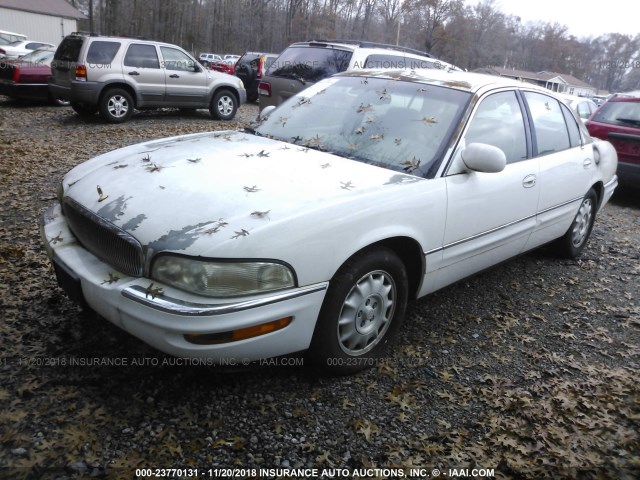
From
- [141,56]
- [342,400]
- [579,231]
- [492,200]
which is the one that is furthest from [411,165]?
[141,56]

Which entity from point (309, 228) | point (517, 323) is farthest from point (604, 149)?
point (309, 228)

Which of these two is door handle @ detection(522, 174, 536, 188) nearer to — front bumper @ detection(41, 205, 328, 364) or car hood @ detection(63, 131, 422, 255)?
car hood @ detection(63, 131, 422, 255)

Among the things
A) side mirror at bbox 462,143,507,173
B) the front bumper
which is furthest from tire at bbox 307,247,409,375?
side mirror at bbox 462,143,507,173

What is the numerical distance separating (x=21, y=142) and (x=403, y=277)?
797cm

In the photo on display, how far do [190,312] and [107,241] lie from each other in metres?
0.69

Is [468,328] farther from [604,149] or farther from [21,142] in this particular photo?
[21,142]

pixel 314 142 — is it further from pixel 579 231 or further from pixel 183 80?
pixel 183 80

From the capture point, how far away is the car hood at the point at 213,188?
2.30 meters

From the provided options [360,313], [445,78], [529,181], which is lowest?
[360,313]

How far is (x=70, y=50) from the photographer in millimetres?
10305

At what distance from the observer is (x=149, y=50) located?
36.0 feet

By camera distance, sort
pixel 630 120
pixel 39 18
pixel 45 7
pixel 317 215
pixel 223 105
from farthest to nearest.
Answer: pixel 45 7, pixel 39 18, pixel 223 105, pixel 630 120, pixel 317 215

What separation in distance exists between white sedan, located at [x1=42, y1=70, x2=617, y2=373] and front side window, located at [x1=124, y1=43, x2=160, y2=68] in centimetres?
790

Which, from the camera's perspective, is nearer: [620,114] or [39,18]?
[620,114]
